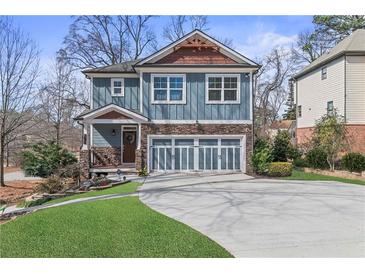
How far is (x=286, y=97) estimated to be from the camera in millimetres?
44156

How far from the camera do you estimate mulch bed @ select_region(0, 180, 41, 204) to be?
13.2 metres

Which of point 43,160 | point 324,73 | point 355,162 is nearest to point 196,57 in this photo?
point 355,162

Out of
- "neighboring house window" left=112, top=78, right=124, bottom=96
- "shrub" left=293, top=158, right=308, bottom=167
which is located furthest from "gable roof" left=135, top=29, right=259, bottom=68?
"shrub" left=293, top=158, right=308, bottom=167

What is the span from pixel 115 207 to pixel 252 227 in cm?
351

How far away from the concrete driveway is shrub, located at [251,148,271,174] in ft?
9.18

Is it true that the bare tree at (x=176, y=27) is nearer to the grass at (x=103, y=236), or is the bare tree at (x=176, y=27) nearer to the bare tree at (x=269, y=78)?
the bare tree at (x=269, y=78)

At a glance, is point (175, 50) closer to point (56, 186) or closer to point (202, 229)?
point (56, 186)

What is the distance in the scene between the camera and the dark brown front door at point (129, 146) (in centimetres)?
1892

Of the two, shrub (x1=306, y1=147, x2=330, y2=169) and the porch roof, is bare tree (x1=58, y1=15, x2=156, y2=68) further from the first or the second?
shrub (x1=306, y1=147, x2=330, y2=169)

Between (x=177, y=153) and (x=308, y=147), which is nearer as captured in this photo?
(x=177, y=153)

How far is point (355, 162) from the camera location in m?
15.9

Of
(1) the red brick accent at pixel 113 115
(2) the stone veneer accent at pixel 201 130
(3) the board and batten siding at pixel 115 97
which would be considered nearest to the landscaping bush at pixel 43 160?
(1) the red brick accent at pixel 113 115

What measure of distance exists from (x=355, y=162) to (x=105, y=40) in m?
26.9
